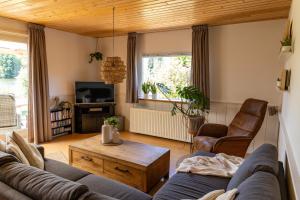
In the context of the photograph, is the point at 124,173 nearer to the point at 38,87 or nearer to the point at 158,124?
the point at 158,124

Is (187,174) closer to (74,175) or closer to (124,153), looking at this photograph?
(124,153)

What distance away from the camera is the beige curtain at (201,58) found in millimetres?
3891

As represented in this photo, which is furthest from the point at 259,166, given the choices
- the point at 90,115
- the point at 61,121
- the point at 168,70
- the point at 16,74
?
the point at 16,74

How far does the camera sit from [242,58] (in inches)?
149

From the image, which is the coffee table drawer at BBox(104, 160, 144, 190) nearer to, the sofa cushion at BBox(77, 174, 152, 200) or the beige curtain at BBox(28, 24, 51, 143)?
the sofa cushion at BBox(77, 174, 152, 200)

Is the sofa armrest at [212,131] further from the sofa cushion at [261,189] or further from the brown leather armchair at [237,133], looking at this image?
the sofa cushion at [261,189]

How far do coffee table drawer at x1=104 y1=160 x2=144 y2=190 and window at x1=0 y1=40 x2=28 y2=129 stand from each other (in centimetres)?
230

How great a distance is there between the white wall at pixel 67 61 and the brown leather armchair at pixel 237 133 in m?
3.14

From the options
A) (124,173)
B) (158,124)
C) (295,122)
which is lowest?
(124,173)

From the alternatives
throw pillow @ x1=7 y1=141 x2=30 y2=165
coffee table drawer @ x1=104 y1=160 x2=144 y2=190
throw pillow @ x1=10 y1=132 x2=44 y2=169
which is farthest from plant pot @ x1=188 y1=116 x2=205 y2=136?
throw pillow @ x1=7 y1=141 x2=30 y2=165

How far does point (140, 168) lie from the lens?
222 centimetres

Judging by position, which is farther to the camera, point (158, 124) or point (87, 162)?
point (158, 124)

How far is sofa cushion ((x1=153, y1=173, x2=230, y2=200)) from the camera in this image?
5.31 ft

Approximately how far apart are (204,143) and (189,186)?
1250 mm
